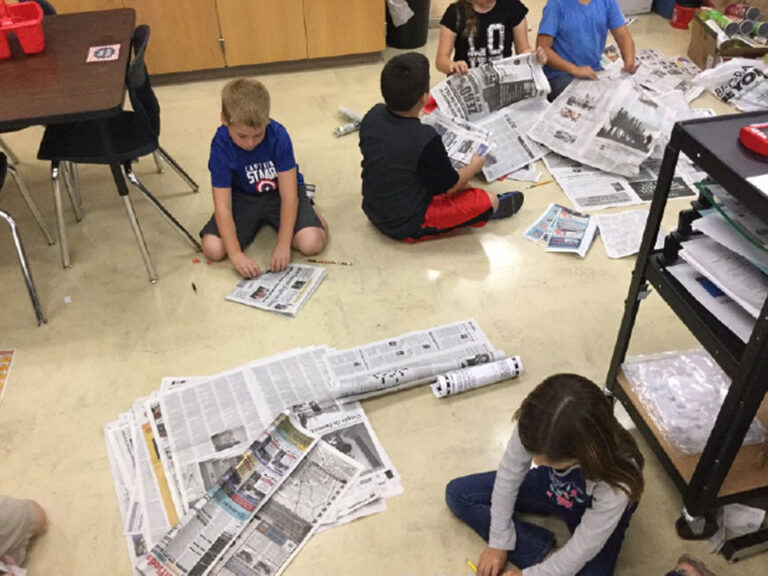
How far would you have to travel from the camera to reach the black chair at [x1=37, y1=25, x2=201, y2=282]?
2203mm

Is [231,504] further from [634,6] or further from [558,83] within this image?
[634,6]

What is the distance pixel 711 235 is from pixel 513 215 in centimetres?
128

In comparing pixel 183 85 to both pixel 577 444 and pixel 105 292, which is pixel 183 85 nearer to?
pixel 105 292

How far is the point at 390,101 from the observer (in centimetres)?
224

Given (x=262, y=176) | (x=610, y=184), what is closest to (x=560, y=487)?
(x=262, y=176)

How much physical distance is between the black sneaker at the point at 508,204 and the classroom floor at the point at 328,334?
35 mm

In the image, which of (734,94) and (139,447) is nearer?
(139,447)

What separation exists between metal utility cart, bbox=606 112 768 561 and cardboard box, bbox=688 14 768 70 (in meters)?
2.32

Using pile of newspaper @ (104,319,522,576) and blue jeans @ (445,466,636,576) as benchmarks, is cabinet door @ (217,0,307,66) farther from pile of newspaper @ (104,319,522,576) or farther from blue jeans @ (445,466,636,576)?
blue jeans @ (445,466,636,576)

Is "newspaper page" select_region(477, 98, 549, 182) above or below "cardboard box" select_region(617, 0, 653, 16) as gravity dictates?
below

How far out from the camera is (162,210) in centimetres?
237

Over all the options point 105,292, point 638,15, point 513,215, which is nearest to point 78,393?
point 105,292

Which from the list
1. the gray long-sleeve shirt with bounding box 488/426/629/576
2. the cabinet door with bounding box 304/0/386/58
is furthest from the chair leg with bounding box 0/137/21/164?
the gray long-sleeve shirt with bounding box 488/426/629/576

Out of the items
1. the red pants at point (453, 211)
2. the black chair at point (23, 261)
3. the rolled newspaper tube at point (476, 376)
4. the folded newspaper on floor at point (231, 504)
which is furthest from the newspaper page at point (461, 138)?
the black chair at point (23, 261)
